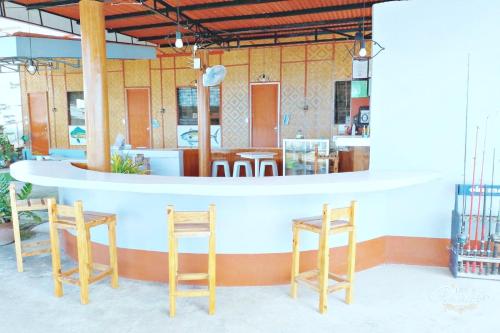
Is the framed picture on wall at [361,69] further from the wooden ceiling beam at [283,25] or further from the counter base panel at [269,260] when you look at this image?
the counter base panel at [269,260]

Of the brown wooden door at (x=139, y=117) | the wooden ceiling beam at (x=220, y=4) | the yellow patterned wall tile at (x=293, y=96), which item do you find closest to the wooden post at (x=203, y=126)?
the wooden ceiling beam at (x=220, y=4)

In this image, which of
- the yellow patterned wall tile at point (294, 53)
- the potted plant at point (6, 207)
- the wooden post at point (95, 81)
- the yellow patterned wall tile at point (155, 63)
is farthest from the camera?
the yellow patterned wall tile at point (155, 63)

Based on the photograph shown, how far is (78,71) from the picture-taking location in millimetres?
12938

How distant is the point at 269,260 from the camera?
364cm

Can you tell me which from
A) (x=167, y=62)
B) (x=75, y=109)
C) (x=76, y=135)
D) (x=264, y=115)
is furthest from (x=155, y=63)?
(x=264, y=115)

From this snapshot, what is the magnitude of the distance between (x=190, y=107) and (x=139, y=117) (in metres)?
1.85

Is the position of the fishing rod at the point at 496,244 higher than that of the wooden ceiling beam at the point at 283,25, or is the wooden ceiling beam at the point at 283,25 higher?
the wooden ceiling beam at the point at 283,25

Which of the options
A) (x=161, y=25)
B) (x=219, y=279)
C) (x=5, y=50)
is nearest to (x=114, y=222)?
(x=219, y=279)

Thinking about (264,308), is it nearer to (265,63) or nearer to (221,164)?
(221,164)

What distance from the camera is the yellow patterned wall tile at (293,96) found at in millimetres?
10859

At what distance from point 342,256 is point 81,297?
243 cm

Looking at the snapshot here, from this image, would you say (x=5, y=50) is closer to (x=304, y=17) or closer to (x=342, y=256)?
(x=304, y=17)

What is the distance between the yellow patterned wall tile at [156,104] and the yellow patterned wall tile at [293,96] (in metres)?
4.00

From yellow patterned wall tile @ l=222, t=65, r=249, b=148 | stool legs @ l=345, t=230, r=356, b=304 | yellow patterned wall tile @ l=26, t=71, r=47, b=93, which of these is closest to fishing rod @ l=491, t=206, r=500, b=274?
stool legs @ l=345, t=230, r=356, b=304
